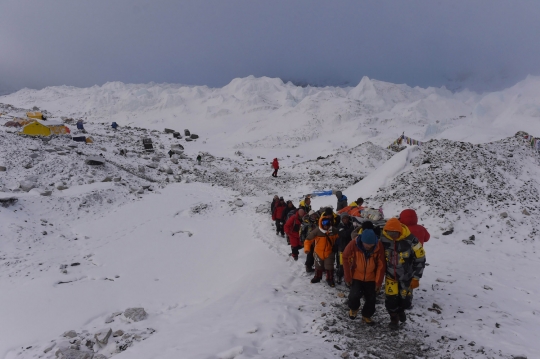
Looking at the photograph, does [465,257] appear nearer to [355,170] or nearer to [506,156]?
[506,156]

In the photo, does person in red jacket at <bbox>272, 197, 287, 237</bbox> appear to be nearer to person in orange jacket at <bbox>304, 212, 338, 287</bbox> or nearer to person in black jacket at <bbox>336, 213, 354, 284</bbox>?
person in orange jacket at <bbox>304, 212, 338, 287</bbox>

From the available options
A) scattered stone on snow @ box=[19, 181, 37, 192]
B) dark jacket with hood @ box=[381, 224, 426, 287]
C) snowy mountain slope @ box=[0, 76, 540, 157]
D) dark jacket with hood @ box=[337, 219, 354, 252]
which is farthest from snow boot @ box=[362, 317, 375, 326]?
snowy mountain slope @ box=[0, 76, 540, 157]

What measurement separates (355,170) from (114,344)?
2501 cm

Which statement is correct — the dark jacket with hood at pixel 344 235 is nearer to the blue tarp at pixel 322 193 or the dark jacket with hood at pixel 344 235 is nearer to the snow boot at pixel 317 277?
the snow boot at pixel 317 277

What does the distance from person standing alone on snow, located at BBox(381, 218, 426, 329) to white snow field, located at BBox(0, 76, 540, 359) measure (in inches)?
20.0

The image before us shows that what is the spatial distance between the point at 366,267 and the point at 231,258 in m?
7.14

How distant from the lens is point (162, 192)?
20031mm

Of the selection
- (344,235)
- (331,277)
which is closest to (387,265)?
(344,235)

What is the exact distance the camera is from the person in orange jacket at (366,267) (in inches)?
193

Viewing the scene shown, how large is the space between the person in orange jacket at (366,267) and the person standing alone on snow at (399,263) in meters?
0.15

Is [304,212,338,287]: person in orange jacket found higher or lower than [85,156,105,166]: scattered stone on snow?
lower

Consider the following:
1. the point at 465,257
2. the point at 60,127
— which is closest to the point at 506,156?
the point at 465,257

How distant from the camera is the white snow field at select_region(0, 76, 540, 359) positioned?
5105 millimetres

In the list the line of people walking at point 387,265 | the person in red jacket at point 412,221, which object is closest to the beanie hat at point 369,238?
the line of people walking at point 387,265
